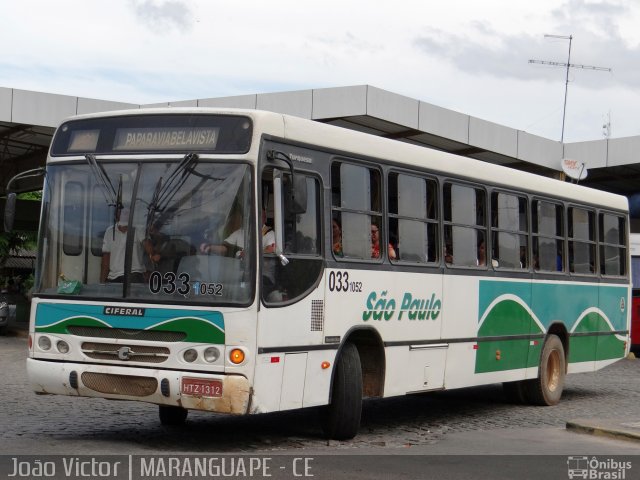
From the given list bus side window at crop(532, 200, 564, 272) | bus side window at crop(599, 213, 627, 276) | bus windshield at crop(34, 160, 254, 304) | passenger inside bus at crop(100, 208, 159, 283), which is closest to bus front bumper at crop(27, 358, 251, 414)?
bus windshield at crop(34, 160, 254, 304)

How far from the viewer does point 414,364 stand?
12484 millimetres

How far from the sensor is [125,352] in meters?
10.2

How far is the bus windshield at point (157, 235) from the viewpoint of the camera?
1007cm

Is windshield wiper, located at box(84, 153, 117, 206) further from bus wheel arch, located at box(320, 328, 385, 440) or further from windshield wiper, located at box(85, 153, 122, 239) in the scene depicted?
bus wheel arch, located at box(320, 328, 385, 440)

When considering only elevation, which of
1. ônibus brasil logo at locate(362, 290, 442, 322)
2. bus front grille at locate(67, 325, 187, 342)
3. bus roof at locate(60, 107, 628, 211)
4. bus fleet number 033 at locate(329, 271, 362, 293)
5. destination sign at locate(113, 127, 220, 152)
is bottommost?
bus front grille at locate(67, 325, 187, 342)

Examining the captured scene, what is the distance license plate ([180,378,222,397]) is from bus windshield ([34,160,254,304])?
2.22 feet

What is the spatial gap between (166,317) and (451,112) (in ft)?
62.1

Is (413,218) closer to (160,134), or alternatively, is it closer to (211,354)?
(160,134)

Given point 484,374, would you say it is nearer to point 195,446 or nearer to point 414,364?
point 414,364

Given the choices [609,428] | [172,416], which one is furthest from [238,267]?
[609,428]

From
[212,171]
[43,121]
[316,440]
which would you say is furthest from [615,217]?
[43,121]

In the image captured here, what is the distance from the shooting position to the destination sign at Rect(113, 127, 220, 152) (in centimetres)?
1038

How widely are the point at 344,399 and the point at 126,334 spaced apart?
226 cm

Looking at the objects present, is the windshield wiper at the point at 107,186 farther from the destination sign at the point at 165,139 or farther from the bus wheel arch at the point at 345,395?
the bus wheel arch at the point at 345,395
